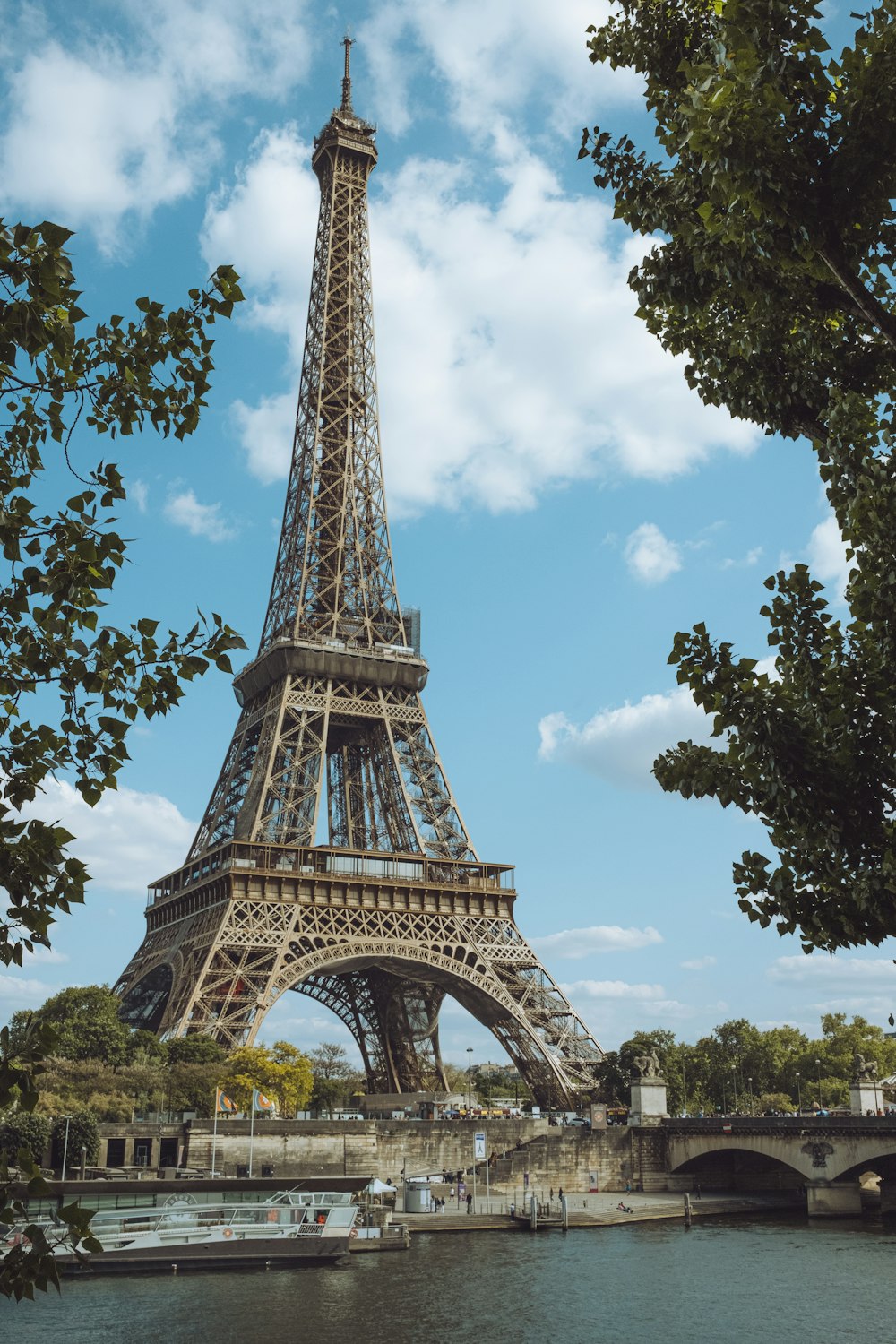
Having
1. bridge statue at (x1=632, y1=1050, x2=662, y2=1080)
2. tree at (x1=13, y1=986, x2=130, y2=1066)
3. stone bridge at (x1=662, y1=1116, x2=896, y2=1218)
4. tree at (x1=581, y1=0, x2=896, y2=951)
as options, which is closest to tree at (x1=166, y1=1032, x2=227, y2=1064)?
tree at (x1=13, y1=986, x2=130, y2=1066)

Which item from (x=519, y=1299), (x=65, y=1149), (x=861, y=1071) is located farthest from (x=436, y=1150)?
→ (x=519, y=1299)

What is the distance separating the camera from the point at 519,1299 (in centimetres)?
3678

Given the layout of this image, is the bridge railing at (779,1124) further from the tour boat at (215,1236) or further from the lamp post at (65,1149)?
the lamp post at (65,1149)

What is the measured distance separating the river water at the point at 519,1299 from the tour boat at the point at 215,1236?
54.3 inches

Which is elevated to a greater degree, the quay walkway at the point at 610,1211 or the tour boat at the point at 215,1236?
the tour boat at the point at 215,1236

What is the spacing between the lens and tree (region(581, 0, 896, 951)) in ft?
33.8

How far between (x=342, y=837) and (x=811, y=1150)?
34564 mm

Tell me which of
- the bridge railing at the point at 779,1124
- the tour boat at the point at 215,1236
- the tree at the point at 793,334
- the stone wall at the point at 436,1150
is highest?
the tree at the point at 793,334

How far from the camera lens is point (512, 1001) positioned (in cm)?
6806

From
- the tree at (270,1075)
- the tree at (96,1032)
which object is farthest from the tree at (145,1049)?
the tree at (270,1075)

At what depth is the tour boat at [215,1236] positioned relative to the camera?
44.2 metres

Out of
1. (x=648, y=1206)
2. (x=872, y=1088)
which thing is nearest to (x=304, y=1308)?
(x=648, y=1206)

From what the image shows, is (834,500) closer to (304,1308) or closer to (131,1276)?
(304,1308)

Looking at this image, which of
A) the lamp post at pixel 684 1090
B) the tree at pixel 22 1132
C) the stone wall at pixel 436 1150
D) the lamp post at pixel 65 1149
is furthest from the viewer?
the lamp post at pixel 684 1090
